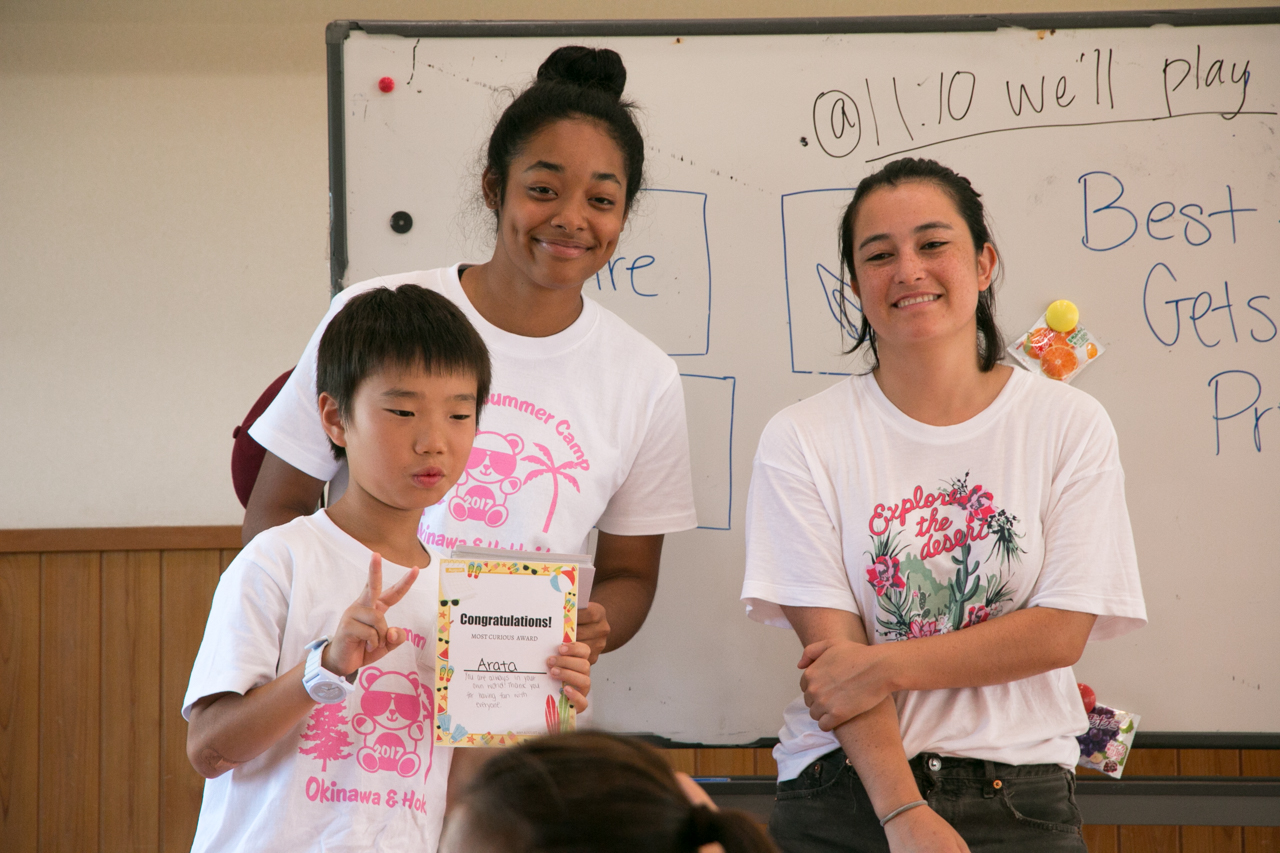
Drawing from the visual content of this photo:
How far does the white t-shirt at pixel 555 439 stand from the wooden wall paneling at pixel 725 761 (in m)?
0.67

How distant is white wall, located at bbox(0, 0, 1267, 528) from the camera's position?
3.24 meters

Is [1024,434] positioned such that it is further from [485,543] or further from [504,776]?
[504,776]

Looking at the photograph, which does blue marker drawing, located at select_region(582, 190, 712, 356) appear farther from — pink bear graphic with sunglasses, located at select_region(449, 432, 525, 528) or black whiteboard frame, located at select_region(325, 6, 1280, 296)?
pink bear graphic with sunglasses, located at select_region(449, 432, 525, 528)

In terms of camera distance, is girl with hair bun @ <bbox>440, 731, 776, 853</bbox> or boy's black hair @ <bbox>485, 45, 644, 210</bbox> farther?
boy's black hair @ <bbox>485, 45, 644, 210</bbox>

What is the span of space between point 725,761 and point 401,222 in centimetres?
141

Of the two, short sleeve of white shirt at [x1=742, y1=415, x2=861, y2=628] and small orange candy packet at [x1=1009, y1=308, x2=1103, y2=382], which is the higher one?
small orange candy packet at [x1=1009, y1=308, x2=1103, y2=382]

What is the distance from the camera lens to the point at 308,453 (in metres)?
1.65

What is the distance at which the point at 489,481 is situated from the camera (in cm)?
170

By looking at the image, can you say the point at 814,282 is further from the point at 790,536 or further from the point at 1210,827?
the point at 1210,827

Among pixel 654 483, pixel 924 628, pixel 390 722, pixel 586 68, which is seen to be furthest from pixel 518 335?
pixel 924 628

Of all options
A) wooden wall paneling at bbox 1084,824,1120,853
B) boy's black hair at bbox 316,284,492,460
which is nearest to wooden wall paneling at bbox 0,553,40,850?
boy's black hair at bbox 316,284,492,460

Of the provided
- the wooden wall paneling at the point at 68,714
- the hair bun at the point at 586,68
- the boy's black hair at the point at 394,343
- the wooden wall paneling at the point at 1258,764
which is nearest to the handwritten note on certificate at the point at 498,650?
the boy's black hair at the point at 394,343

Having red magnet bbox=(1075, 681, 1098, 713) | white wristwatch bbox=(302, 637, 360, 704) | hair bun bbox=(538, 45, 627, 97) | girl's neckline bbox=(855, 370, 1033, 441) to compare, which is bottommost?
→ red magnet bbox=(1075, 681, 1098, 713)

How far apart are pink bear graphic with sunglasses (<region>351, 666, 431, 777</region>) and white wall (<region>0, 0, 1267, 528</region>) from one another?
86.1 inches
